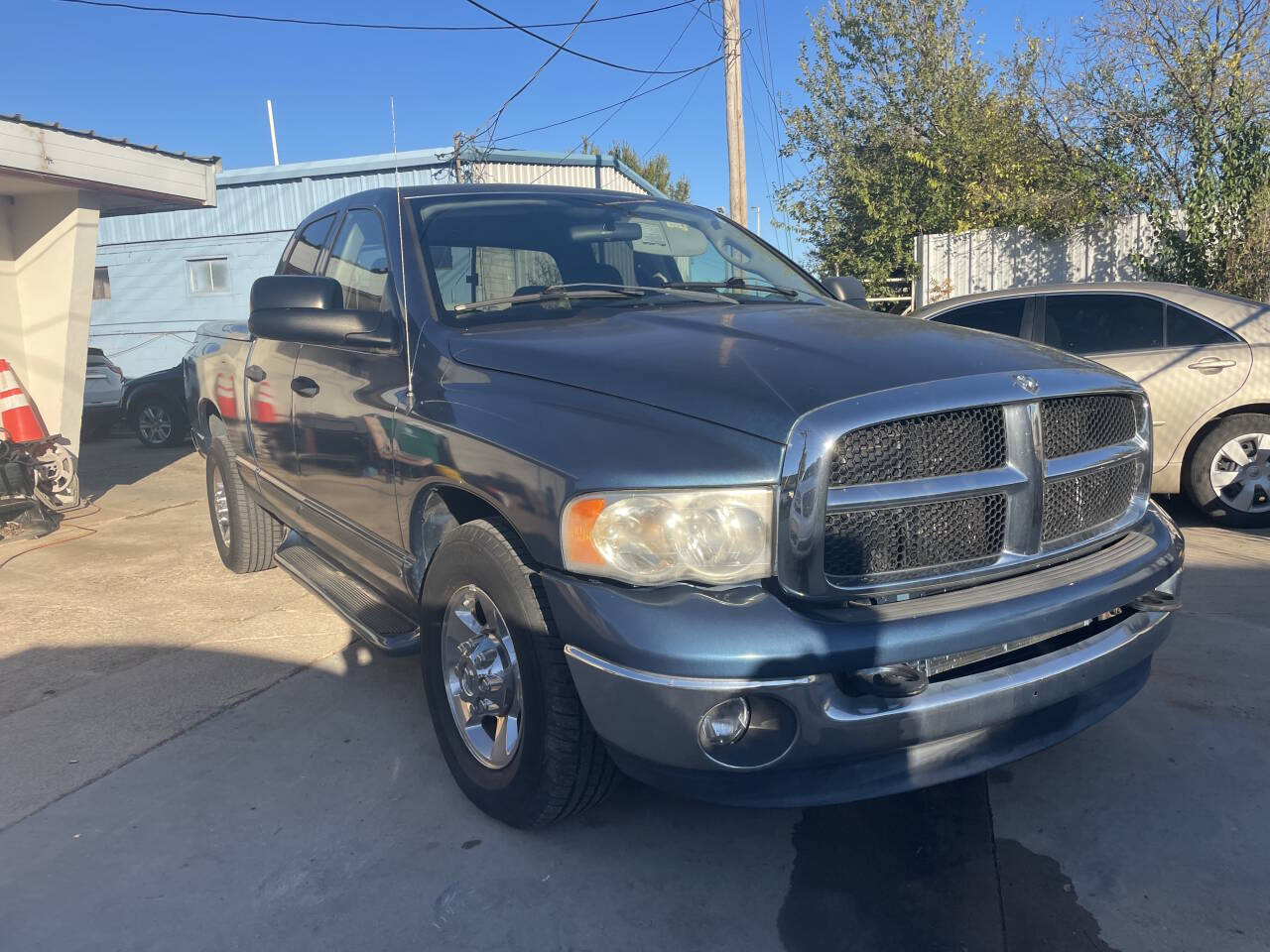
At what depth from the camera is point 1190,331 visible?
20.5ft

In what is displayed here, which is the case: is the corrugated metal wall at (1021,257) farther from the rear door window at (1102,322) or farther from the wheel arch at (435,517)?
the wheel arch at (435,517)

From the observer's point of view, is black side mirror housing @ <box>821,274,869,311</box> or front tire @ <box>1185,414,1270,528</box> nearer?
black side mirror housing @ <box>821,274,869,311</box>

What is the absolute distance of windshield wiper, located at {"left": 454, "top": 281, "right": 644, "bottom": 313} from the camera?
3328 millimetres

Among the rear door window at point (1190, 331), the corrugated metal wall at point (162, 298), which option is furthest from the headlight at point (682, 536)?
the corrugated metal wall at point (162, 298)

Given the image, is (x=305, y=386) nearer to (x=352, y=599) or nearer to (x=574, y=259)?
(x=352, y=599)

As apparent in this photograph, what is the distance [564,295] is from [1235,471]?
192 inches

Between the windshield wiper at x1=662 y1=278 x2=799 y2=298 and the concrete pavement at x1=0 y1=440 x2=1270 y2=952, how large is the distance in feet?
6.06

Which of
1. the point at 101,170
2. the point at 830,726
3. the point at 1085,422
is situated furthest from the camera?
the point at 101,170

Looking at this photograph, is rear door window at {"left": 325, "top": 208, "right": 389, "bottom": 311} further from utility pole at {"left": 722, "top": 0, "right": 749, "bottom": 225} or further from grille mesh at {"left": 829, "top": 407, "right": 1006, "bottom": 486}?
utility pole at {"left": 722, "top": 0, "right": 749, "bottom": 225}

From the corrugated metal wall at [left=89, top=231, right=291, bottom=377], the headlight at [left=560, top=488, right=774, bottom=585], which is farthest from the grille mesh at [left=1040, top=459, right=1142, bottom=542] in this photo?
the corrugated metal wall at [left=89, top=231, right=291, bottom=377]

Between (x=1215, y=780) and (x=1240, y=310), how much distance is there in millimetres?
4319

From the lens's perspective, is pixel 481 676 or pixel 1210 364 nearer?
pixel 481 676

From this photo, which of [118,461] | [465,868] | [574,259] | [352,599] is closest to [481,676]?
[465,868]

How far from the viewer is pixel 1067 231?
14.0m
